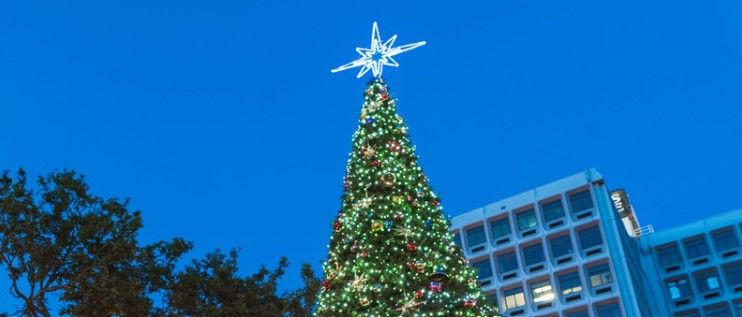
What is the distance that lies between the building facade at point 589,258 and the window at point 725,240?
0.19 feet

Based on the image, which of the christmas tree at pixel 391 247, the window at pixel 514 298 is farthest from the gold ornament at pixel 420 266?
the window at pixel 514 298

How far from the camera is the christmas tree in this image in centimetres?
1420

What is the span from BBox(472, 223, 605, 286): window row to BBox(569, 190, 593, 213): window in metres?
1.24

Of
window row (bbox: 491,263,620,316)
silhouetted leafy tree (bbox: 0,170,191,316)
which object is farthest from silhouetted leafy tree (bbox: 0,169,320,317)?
window row (bbox: 491,263,620,316)

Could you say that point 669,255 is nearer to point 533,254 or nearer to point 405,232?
point 533,254

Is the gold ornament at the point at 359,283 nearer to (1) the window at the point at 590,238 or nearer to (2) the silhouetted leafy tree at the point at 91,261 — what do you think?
(2) the silhouetted leafy tree at the point at 91,261

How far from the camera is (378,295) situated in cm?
1415

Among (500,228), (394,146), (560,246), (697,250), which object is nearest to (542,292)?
(560,246)

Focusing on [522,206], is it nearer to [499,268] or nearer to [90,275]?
[499,268]

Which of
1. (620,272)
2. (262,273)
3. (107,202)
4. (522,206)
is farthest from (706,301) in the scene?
(107,202)

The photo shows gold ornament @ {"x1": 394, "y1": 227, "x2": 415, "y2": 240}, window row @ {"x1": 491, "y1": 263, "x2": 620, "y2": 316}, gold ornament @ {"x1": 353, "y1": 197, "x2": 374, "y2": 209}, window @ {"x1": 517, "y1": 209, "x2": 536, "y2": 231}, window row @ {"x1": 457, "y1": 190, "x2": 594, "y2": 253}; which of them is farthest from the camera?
window @ {"x1": 517, "y1": 209, "x2": 536, "y2": 231}

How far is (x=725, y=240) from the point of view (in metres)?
46.8

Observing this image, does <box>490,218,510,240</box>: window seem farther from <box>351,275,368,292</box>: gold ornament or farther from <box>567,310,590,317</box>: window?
<box>351,275,368,292</box>: gold ornament

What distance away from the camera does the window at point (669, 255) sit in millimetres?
48719
